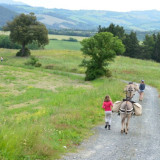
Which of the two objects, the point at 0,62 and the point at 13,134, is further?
the point at 0,62

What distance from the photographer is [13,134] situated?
351 inches

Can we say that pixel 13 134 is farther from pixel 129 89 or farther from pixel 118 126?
pixel 129 89

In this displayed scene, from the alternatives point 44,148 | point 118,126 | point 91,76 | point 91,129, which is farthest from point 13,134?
point 91,76

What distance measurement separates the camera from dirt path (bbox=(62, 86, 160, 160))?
10.4m

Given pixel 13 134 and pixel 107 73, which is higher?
pixel 13 134

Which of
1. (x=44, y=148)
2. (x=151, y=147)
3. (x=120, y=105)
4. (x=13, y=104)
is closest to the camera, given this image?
(x=44, y=148)

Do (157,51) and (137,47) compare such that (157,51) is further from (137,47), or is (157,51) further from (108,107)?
(108,107)

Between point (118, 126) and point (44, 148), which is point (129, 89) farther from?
point (44, 148)

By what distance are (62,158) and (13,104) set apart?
53.2ft

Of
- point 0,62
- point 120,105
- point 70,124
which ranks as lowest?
point 0,62

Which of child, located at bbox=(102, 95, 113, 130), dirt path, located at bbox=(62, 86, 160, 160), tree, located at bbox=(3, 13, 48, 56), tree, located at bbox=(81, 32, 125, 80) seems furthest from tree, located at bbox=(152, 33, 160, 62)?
child, located at bbox=(102, 95, 113, 130)

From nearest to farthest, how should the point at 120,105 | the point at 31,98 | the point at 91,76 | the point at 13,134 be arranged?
the point at 13,134, the point at 120,105, the point at 31,98, the point at 91,76

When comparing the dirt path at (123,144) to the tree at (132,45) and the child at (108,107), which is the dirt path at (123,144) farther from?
the tree at (132,45)

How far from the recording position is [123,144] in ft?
39.8
